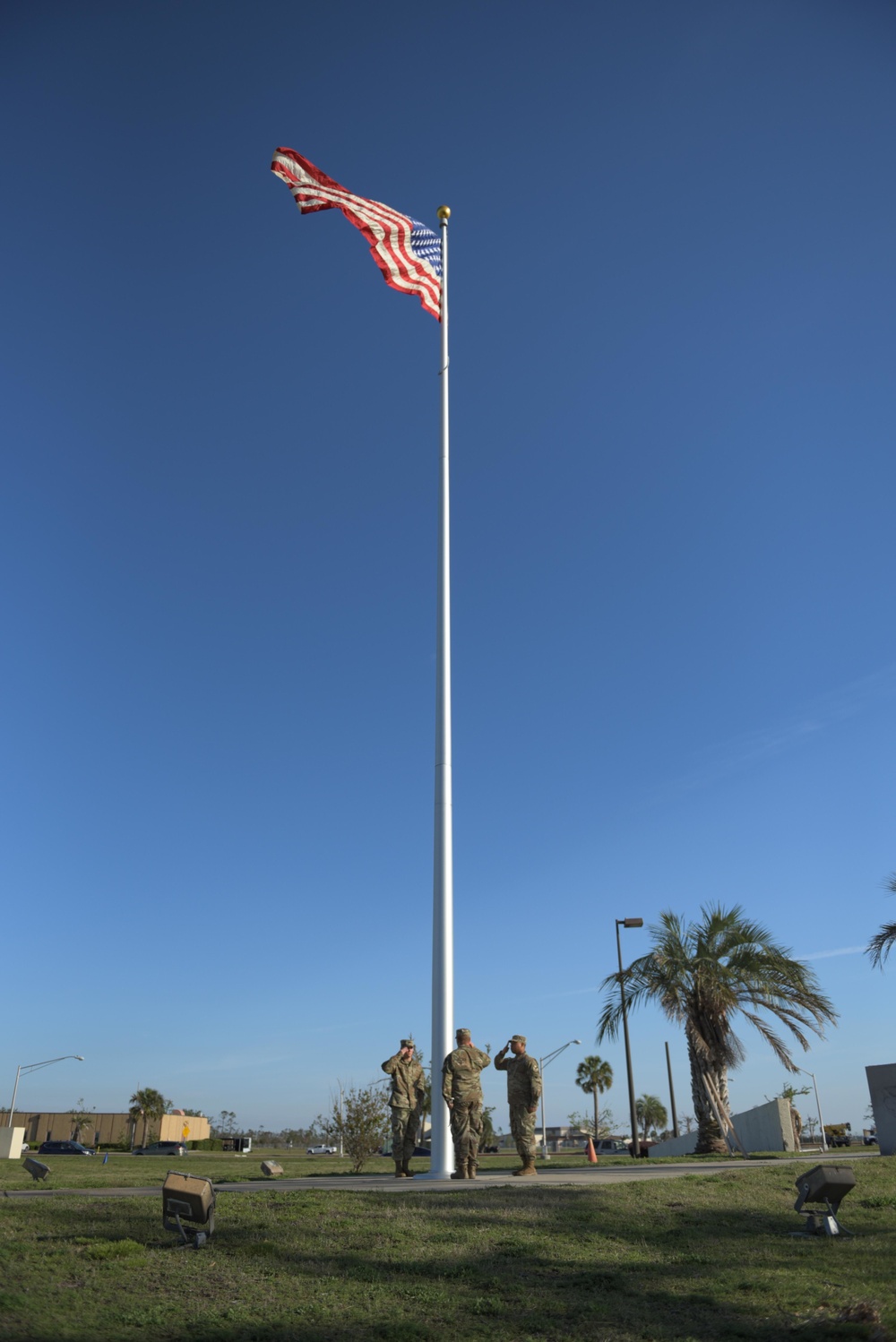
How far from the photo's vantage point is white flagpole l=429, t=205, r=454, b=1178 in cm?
1209

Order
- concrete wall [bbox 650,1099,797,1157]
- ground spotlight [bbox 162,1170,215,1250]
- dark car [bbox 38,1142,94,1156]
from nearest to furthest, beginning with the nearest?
1. ground spotlight [bbox 162,1170,215,1250]
2. concrete wall [bbox 650,1099,797,1157]
3. dark car [bbox 38,1142,94,1156]

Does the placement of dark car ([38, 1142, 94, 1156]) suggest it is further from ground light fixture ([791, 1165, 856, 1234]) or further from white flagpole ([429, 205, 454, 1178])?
ground light fixture ([791, 1165, 856, 1234])

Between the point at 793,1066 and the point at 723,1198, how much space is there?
1312 centimetres

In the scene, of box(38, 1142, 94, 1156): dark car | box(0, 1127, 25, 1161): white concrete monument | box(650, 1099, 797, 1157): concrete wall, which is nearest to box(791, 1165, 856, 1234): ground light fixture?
box(650, 1099, 797, 1157): concrete wall

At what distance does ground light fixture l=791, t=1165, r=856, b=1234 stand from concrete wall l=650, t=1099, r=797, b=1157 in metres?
17.4

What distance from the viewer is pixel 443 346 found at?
1809cm

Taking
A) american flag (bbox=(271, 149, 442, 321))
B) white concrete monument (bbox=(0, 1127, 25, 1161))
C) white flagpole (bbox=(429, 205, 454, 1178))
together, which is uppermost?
american flag (bbox=(271, 149, 442, 321))

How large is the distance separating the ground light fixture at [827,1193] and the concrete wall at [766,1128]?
17.4 metres

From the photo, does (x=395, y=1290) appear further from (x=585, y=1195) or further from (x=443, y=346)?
(x=443, y=346)

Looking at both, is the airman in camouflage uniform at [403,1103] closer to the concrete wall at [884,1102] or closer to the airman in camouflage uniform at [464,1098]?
the airman in camouflage uniform at [464,1098]

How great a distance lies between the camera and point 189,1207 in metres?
6.98

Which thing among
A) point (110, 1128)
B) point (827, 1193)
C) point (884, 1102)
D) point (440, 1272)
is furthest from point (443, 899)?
point (110, 1128)

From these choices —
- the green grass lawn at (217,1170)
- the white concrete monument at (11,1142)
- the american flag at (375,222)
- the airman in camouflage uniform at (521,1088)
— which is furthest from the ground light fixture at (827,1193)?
the white concrete monument at (11,1142)

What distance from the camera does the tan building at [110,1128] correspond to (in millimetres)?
76688
